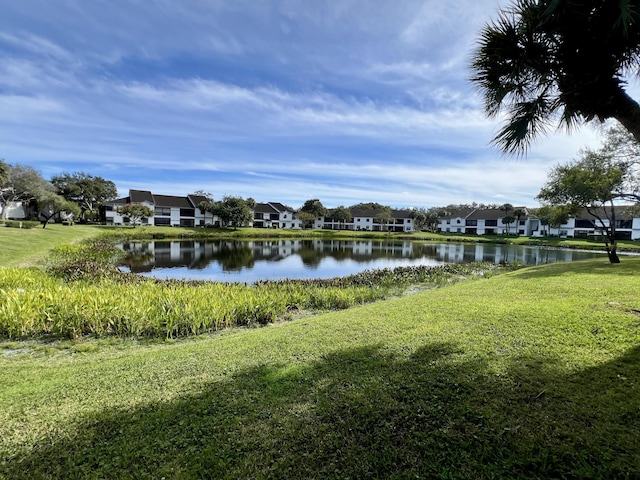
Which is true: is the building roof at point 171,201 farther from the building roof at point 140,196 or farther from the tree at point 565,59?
the tree at point 565,59

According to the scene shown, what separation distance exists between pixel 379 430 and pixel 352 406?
0.46 metres

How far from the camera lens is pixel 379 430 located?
320 cm

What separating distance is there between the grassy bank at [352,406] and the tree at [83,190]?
6864 centimetres

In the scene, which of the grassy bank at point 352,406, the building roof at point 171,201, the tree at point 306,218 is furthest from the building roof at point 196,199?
the grassy bank at point 352,406

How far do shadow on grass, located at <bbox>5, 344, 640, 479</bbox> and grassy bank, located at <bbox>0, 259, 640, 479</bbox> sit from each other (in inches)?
0.6

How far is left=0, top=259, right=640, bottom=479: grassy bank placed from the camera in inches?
110

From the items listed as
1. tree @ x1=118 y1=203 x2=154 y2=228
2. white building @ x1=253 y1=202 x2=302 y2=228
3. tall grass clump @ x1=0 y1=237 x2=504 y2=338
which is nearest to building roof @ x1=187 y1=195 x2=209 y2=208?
white building @ x1=253 y1=202 x2=302 y2=228

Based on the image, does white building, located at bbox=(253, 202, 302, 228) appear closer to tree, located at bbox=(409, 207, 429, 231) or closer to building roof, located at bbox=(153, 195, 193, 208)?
building roof, located at bbox=(153, 195, 193, 208)

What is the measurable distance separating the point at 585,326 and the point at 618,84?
3884mm

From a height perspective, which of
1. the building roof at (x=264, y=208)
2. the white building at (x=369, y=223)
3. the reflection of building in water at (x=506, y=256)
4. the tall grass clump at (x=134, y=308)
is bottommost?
the reflection of building in water at (x=506, y=256)

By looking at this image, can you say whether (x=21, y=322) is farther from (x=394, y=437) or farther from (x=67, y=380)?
(x=394, y=437)

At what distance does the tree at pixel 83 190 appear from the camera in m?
60.7

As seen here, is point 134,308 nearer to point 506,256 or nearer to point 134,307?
point 134,307

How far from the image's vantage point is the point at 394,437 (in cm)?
309
